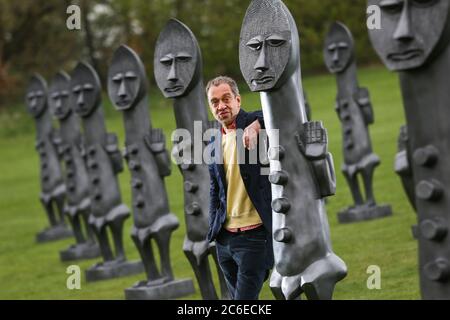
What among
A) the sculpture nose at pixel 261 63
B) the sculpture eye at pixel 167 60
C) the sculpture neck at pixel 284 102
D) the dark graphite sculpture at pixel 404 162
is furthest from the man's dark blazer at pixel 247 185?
the sculpture eye at pixel 167 60

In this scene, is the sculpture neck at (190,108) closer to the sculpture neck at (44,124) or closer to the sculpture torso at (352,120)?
the sculpture torso at (352,120)

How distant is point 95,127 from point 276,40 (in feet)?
18.4

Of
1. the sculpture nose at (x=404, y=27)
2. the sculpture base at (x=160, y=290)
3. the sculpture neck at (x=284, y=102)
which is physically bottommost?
the sculpture base at (x=160, y=290)

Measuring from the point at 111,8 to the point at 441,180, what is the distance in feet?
97.3

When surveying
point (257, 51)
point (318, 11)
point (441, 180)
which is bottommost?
point (441, 180)

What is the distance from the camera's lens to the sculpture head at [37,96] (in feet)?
48.5

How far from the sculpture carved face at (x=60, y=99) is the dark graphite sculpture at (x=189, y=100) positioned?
5.33 meters

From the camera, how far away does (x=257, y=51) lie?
617 centimetres

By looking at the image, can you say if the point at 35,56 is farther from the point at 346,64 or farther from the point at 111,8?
the point at 346,64

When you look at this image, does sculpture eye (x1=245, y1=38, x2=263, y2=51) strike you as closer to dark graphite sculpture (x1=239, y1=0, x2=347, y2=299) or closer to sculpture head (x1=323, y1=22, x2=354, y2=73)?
dark graphite sculpture (x1=239, y1=0, x2=347, y2=299)

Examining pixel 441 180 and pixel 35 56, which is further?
pixel 35 56

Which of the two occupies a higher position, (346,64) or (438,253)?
(346,64)

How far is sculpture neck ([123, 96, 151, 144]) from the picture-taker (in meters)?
9.57
